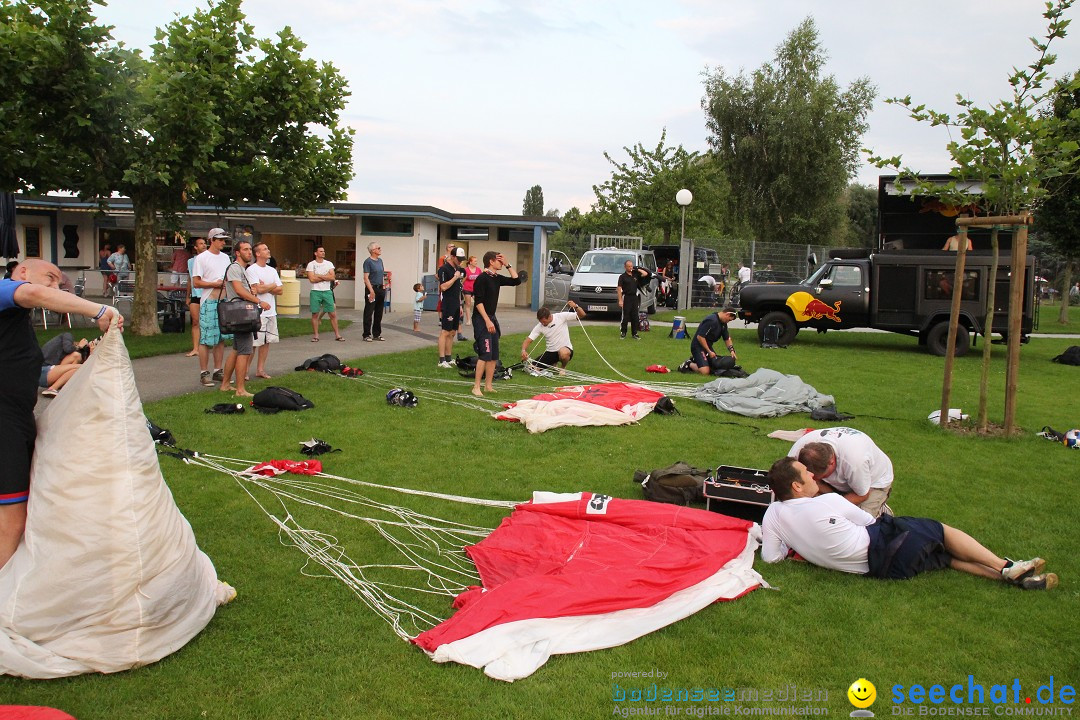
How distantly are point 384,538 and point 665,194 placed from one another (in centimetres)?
3545

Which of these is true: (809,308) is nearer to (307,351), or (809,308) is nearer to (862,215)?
(307,351)

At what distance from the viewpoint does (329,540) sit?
5199 mm

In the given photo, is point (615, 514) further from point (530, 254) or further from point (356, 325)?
point (530, 254)

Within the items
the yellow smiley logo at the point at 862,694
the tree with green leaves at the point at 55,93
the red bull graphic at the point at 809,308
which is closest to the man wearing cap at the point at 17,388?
the yellow smiley logo at the point at 862,694

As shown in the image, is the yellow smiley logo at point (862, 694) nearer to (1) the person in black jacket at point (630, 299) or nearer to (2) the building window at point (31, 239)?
(1) the person in black jacket at point (630, 299)

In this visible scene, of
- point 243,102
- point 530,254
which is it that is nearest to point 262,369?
point 243,102

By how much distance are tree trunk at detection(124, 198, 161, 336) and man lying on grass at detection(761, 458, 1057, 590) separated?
13773 millimetres

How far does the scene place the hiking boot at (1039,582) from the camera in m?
4.63

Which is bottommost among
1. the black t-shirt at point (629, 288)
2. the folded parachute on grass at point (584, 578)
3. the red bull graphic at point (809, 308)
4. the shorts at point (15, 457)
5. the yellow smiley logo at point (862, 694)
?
the yellow smiley logo at point (862, 694)

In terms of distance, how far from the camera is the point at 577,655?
385cm

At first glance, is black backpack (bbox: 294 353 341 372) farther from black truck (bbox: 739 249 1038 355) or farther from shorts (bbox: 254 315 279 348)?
black truck (bbox: 739 249 1038 355)

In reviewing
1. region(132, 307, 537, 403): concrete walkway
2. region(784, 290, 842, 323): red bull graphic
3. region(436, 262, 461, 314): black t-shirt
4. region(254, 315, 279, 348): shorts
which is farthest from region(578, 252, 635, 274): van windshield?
region(254, 315, 279, 348): shorts

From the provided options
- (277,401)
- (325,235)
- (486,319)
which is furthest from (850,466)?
(325,235)

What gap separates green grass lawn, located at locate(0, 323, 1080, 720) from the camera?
3467 millimetres
